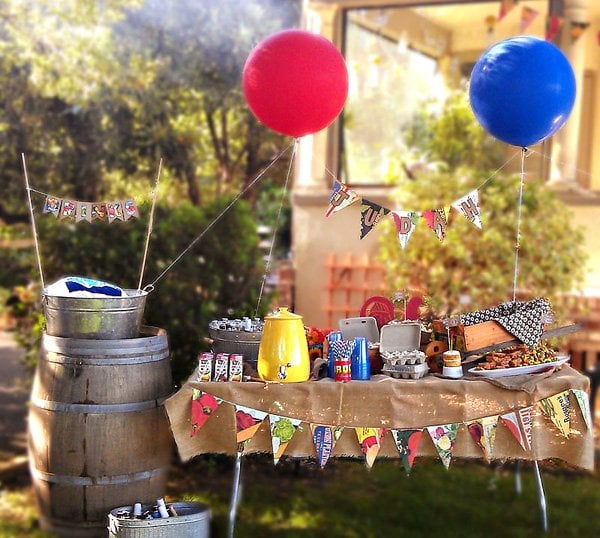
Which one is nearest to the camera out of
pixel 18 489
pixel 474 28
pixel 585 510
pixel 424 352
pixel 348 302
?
pixel 424 352

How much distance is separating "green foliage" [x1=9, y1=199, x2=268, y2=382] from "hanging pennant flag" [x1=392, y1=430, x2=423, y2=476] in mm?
2270

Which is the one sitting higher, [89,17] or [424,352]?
[89,17]

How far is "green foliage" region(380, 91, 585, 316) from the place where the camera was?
688 centimetres

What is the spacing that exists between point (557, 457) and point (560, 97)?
157cm

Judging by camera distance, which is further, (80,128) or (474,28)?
(80,128)

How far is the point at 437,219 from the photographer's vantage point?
152 inches

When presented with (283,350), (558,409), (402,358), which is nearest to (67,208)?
(283,350)

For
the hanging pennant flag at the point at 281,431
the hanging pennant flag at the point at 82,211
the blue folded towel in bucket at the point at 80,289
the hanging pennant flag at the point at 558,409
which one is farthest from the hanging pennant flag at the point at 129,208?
the hanging pennant flag at the point at 558,409

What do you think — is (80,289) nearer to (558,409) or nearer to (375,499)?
(375,499)

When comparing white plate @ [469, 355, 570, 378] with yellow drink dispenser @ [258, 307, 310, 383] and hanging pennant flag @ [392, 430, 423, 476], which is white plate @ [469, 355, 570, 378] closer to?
hanging pennant flag @ [392, 430, 423, 476]

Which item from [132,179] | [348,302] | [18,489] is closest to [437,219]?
[18,489]

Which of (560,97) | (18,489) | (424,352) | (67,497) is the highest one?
(560,97)

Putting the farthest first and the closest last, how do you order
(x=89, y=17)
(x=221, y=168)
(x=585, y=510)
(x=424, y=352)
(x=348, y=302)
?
(x=221, y=168)
(x=89, y=17)
(x=348, y=302)
(x=585, y=510)
(x=424, y=352)

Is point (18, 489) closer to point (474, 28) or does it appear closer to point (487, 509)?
point (487, 509)
